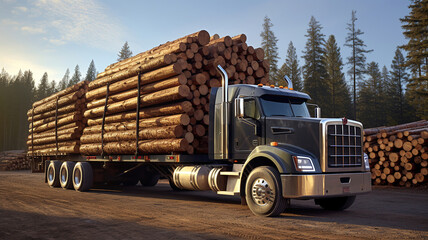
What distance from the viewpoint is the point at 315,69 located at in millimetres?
48125

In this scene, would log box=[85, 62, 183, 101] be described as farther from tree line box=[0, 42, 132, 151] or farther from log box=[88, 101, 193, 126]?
tree line box=[0, 42, 132, 151]

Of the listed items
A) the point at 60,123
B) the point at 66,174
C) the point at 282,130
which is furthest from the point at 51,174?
the point at 282,130

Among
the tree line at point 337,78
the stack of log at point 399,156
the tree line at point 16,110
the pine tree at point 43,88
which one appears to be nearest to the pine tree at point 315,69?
the tree line at point 337,78

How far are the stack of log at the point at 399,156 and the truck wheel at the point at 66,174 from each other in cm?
1297

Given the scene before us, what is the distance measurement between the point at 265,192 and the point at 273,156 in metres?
0.78

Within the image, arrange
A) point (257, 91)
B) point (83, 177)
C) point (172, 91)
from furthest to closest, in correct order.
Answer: point (83, 177), point (172, 91), point (257, 91)

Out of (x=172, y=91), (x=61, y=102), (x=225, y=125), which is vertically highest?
(x=61, y=102)

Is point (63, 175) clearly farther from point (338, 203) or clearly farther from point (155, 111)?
point (338, 203)

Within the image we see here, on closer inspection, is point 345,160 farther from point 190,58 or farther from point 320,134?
point 190,58

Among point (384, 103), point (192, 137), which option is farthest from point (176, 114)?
point (384, 103)

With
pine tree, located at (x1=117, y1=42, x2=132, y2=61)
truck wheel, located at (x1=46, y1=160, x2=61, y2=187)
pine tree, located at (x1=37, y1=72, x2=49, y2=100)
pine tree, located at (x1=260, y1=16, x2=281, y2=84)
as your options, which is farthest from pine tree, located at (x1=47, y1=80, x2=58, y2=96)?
truck wheel, located at (x1=46, y1=160, x2=61, y2=187)

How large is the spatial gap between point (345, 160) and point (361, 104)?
55.2m

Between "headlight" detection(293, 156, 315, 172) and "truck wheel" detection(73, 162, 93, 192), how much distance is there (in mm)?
9052

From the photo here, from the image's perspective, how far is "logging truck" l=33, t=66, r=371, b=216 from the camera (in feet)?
24.4
